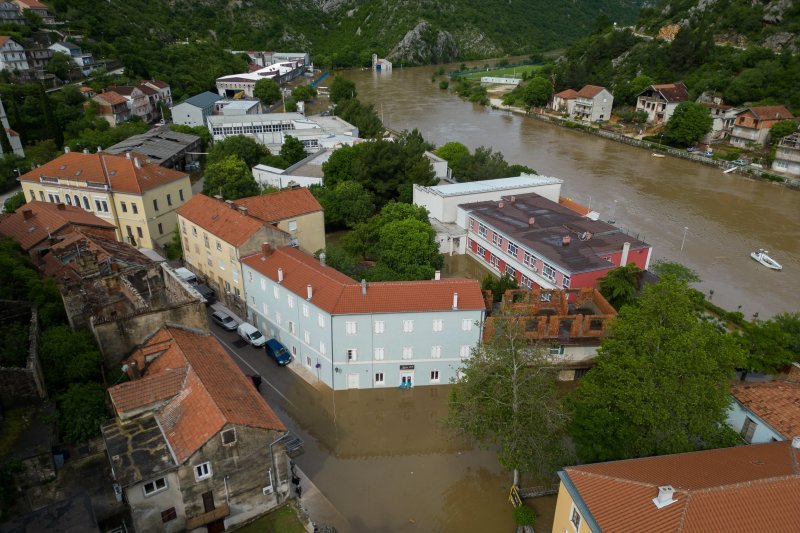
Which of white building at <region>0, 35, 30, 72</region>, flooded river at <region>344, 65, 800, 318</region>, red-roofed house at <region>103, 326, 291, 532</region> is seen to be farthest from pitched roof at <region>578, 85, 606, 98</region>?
white building at <region>0, 35, 30, 72</region>

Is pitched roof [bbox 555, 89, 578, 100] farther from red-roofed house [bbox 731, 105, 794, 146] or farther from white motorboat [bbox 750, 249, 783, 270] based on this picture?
white motorboat [bbox 750, 249, 783, 270]

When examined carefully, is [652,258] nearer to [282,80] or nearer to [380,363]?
[380,363]

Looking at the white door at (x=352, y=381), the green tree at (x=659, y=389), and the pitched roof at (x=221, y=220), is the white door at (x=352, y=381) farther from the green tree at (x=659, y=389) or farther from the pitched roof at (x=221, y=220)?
Answer: the green tree at (x=659, y=389)

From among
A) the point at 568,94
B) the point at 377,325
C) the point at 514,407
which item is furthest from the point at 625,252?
the point at 568,94

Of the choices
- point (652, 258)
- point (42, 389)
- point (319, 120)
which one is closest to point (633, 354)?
point (42, 389)

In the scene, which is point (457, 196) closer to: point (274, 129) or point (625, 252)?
point (625, 252)
